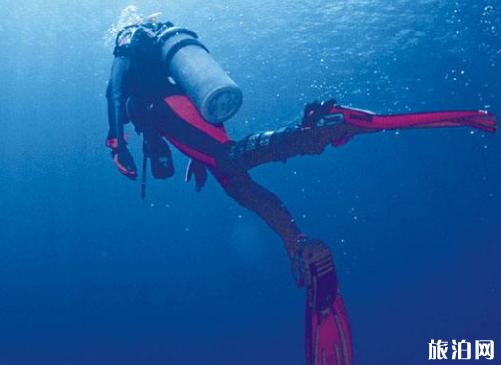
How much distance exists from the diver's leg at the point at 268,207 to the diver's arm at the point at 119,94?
40.8 inches

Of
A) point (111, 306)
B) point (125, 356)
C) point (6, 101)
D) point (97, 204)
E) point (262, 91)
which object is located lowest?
point (125, 356)

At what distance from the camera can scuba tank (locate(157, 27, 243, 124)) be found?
3.05m

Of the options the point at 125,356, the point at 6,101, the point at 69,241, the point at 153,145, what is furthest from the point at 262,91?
the point at 69,241

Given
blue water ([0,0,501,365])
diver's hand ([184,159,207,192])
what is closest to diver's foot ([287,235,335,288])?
diver's hand ([184,159,207,192])

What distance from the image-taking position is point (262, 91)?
21031 millimetres

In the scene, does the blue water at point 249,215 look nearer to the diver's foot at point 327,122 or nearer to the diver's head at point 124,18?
the diver's head at point 124,18

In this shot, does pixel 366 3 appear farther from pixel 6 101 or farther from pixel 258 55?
pixel 6 101

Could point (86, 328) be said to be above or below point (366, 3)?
below

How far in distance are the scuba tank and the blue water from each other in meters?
12.1

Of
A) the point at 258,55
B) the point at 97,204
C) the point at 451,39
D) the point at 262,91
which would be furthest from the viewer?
the point at 97,204

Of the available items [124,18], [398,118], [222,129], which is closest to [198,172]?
[222,129]

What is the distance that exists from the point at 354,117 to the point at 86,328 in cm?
4196

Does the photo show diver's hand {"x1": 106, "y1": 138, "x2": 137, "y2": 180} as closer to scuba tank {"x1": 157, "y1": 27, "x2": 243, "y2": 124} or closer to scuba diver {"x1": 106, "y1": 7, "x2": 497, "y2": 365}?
scuba diver {"x1": 106, "y1": 7, "x2": 497, "y2": 365}

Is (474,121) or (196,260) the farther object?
(196,260)
